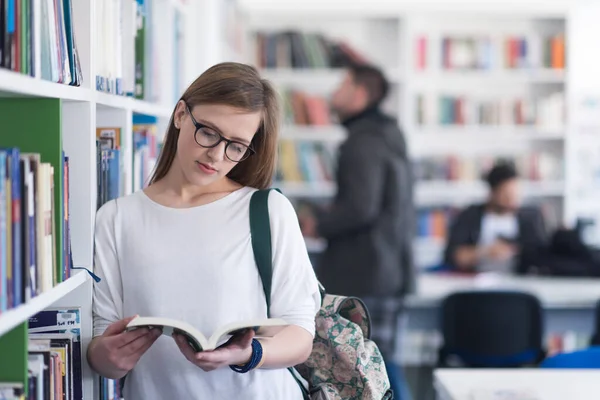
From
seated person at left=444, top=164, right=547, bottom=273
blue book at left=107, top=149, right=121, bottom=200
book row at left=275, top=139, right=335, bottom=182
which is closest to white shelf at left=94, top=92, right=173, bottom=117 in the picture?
blue book at left=107, top=149, right=121, bottom=200

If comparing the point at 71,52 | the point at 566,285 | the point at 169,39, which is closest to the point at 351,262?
the point at 566,285

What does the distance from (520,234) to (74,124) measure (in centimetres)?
409

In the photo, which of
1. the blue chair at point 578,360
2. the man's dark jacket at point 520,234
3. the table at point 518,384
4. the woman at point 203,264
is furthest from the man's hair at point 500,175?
the woman at point 203,264

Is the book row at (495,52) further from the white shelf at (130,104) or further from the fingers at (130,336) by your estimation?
the fingers at (130,336)

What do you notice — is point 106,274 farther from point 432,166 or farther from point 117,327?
point 432,166

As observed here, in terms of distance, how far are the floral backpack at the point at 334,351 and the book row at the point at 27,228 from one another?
390mm

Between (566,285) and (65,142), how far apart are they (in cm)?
351

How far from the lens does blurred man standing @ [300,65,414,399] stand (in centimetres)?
412

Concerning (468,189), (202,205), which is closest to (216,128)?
(202,205)

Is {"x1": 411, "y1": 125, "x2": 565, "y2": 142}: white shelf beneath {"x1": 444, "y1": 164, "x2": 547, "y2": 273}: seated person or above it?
above

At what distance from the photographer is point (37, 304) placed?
144 centimetres

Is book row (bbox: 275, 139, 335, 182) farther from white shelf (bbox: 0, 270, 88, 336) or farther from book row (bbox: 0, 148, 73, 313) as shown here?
book row (bbox: 0, 148, 73, 313)

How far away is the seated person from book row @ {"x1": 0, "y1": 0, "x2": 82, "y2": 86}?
11.6 feet

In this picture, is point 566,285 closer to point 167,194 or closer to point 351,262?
point 351,262
